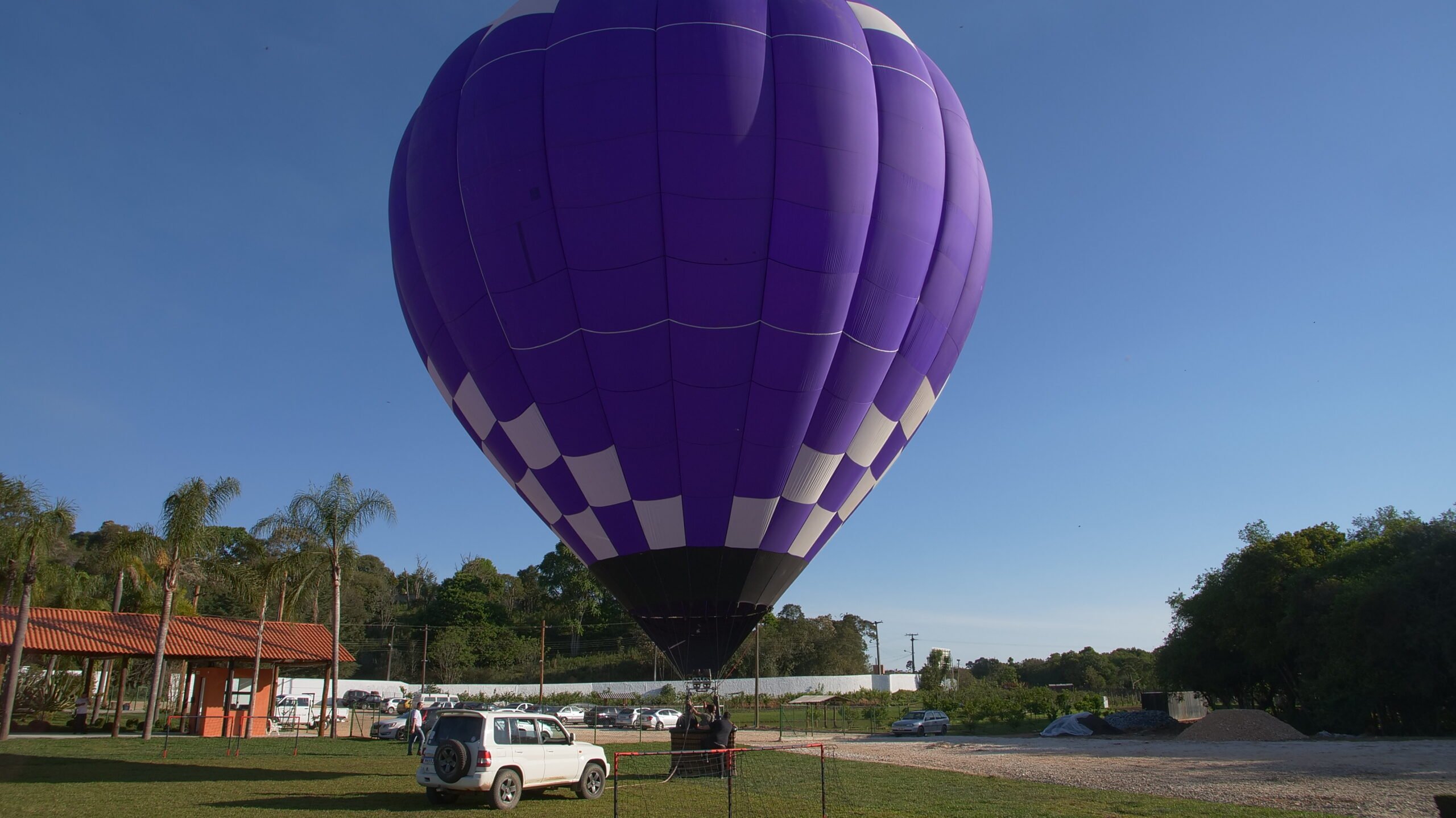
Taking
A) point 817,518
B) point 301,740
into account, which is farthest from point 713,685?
point 301,740

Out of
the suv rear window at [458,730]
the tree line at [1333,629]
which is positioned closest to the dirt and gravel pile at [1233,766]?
the tree line at [1333,629]

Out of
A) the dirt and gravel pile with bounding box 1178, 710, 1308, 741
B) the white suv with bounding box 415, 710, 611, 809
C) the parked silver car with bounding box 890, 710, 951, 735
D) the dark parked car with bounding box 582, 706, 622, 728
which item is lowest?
the dark parked car with bounding box 582, 706, 622, 728

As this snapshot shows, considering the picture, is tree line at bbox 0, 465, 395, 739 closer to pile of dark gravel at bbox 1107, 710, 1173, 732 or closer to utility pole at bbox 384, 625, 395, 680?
pile of dark gravel at bbox 1107, 710, 1173, 732

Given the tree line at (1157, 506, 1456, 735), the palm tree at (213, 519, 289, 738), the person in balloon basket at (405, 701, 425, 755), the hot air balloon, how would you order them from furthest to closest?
the palm tree at (213, 519, 289, 738) < the tree line at (1157, 506, 1456, 735) < the person in balloon basket at (405, 701, 425, 755) < the hot air balloon

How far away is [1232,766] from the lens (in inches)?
712

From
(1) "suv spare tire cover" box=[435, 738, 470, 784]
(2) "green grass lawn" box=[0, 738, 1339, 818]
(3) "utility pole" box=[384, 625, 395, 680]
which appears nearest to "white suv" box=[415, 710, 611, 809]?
(1) "suv spare tire cover" box=[435, 738, 470, 784]

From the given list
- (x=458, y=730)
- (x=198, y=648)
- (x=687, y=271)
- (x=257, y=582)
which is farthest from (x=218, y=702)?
(x=687, y=271)

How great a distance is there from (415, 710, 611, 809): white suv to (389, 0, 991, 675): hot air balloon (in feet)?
7.17

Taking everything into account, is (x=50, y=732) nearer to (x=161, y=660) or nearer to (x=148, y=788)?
(x=161, y=660)

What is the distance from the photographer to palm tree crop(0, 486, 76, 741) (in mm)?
24891

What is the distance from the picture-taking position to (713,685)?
14414 millimetres

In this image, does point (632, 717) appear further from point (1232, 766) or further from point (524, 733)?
point (524, 733)

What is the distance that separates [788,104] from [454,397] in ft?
25.4

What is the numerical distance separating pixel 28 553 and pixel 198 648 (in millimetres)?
7378
